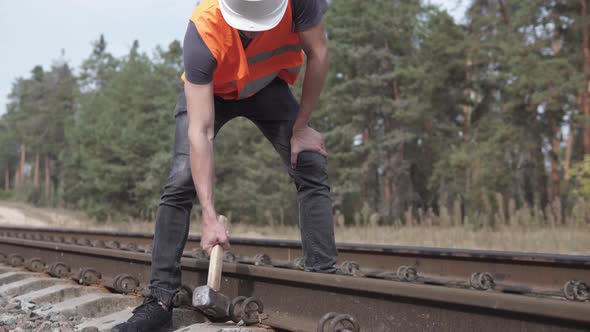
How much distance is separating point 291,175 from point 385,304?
45.8 inches

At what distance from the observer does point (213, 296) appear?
2.73 meters

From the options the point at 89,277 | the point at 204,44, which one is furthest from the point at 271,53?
the point at 89,277

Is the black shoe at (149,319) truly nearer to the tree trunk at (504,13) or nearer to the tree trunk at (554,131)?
the tree trunk at (554,131)

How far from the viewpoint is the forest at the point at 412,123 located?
24609 mm

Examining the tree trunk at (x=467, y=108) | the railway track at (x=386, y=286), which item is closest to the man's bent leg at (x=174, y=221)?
the railway track at (x=386, y=286)

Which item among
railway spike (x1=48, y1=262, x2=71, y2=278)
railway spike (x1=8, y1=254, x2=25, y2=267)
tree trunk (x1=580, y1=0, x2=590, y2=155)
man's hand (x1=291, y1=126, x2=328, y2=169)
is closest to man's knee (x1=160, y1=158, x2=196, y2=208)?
man's hand (x1=291, y1=126, x2=328, y2=169)

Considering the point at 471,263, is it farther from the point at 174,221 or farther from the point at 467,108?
the point at 467,108

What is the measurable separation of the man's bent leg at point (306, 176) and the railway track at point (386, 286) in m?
0.20

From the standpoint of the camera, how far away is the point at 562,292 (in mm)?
3498

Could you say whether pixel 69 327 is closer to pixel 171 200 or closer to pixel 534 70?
pixel 171 200

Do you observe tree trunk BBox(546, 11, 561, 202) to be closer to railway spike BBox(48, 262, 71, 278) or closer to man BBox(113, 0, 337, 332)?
railway spike BBox(48, 262, 71, 278)

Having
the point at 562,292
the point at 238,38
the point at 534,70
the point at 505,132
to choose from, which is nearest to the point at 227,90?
the point at 238,38

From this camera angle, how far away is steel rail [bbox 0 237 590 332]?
6.50 feet

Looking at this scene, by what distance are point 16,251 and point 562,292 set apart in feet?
17.9
